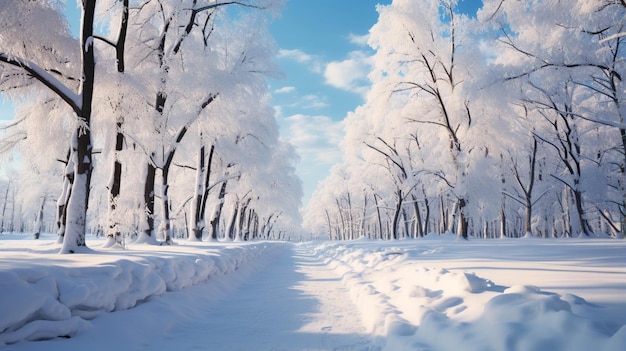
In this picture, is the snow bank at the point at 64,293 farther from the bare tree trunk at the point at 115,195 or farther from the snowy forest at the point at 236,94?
the bare tree trunk at the point at 115,195

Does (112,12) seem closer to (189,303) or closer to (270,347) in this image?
(189,303)

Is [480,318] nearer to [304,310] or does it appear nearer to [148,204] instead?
[304,310]

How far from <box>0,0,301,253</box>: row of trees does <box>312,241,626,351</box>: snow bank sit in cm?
655

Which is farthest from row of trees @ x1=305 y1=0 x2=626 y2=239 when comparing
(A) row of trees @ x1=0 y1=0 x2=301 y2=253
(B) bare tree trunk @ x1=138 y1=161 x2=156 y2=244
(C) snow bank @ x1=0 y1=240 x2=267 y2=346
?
(B) bare tree trunk @ x1=138 y1=161 x2=156 y2=244

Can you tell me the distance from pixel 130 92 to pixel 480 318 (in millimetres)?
9062

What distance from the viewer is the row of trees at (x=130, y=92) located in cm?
736

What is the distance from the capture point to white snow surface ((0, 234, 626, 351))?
104 inches

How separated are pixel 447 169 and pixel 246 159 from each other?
Answer: 1375 cm

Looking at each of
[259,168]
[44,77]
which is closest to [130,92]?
[44,77]

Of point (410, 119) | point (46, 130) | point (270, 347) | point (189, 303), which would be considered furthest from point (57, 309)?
point (410, 119)

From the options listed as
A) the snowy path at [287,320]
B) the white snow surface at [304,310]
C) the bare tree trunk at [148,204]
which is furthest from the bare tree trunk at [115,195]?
the snowy path at [287,320]

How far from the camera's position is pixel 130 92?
882cm

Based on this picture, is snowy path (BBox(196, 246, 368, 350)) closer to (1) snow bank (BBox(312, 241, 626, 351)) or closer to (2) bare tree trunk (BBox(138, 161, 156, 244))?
(1) snow bank (BBox(312, 241, 626, 351))

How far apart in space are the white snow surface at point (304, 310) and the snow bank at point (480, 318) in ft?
0.04
